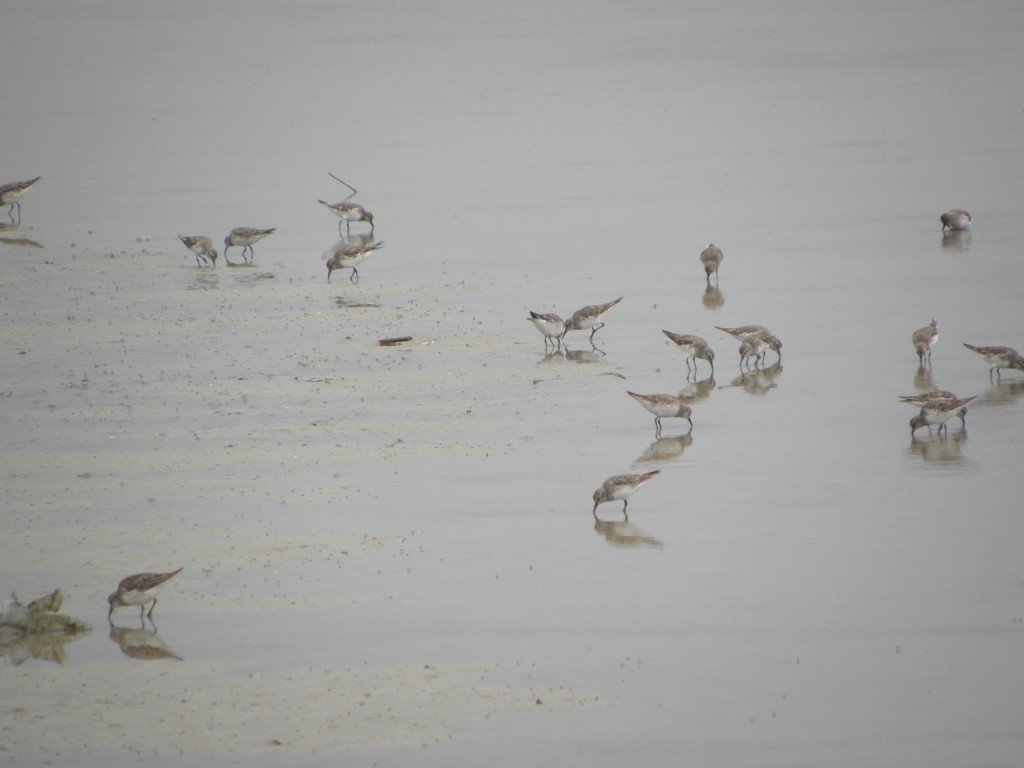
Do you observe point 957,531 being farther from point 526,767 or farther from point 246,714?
point 246,714

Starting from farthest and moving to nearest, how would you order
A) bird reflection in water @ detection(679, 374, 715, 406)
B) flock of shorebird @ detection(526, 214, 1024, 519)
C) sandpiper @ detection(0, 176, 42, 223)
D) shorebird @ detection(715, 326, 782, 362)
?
sandpiper @ detection(0, 176, 42, 223) → shorebird @ detection(715, 326, 782, 362) → bird reflection in water @ detection(679, 374, 715, 406) → flock of shorebird @ detection(526, 214, 1024, 519)

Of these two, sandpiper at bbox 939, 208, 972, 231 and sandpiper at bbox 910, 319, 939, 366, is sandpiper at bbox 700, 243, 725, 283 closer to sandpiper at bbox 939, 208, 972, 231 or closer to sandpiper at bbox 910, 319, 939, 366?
sandpiper at bbox 939, 208, 972, 231

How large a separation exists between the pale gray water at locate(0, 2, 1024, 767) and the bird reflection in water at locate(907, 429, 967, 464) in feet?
0.28

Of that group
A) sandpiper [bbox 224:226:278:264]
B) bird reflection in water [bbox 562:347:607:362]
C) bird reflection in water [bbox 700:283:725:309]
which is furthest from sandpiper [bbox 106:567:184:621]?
sandpiper [bbox 224:226:278:264]

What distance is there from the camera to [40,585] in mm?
14680

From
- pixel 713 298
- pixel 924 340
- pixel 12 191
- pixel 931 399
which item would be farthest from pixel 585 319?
pixel 12 191

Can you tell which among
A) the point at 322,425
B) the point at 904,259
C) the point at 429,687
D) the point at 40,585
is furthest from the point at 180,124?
the point at 429,687

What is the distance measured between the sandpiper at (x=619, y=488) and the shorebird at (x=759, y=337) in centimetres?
627

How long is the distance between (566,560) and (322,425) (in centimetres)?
594

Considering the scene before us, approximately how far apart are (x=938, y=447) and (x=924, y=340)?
3642 millimetres

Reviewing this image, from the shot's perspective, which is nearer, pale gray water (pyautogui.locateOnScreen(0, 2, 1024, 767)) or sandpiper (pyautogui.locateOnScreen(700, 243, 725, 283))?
pale gray water (pyautogui.locateOnScreen(0, 2, 1024, 767))

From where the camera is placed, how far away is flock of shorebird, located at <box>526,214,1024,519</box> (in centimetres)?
1592

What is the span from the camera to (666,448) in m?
18.2

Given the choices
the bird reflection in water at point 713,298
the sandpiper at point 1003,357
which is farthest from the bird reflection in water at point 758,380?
the bird reflection in water at point 713,298
